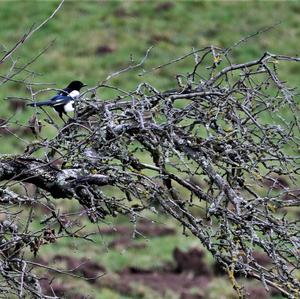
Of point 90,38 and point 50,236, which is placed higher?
point 90,38

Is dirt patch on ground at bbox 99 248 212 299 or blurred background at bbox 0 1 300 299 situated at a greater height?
blurred background at bbox 0 1 300 299

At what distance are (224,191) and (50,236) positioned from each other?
1.01 meters

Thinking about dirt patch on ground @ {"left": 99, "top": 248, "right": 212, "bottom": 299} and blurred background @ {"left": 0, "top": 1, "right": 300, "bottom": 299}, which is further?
blurred background @ {"left": 0, "top": 1, "right": 300, "bottom": 299}

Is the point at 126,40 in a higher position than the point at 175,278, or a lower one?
higher

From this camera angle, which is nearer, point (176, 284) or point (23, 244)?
point (23, 244)

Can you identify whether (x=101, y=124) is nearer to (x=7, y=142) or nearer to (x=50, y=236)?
(x=50, y=236)

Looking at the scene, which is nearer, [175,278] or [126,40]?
[175,278]

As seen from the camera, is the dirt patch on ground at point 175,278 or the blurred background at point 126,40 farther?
the blurred background at point 126,40

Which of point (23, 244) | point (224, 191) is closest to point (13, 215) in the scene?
point (23, 244)

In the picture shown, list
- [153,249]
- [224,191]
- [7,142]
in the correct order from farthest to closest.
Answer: [7,142] < [153,249] < [224,191]

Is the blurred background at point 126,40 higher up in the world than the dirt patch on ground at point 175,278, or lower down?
higher up

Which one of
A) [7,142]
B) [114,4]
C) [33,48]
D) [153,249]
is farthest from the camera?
[114,4]

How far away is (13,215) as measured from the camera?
17.6ft

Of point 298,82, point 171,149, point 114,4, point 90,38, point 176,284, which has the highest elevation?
point 114,4
